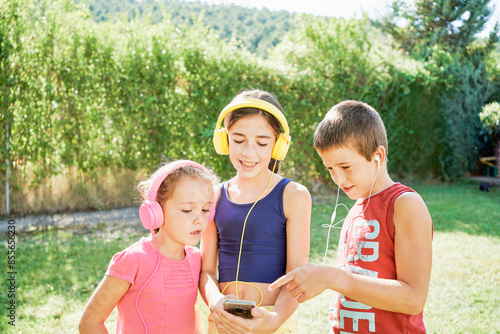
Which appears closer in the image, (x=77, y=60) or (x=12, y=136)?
(x=12, y=136)

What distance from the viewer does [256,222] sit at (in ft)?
7.57

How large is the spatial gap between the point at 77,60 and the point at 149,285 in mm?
7326

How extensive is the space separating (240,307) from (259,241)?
0.47 m

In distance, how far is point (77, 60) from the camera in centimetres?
834

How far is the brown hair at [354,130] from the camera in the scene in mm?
2117

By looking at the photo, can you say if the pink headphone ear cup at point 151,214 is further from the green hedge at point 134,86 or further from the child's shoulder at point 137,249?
the green hedge at point 134,86

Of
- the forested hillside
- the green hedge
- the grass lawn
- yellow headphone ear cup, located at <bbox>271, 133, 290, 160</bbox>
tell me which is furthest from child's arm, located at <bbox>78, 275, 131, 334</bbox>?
the forested hillside

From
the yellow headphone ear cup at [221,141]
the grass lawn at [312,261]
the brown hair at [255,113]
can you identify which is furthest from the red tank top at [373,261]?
the grass lawn at [312,261]

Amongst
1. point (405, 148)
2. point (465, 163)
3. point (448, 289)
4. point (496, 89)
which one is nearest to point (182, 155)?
point (448, 289)

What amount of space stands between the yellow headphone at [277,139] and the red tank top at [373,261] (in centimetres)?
56

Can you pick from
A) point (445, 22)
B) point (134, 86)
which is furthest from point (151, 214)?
point (445, 22)

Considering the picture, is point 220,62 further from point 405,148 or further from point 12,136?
point 405,148

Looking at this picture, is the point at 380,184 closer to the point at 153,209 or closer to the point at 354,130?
the point at 354,130

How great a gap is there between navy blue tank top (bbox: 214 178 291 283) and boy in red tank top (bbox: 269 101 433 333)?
0.30 meters
